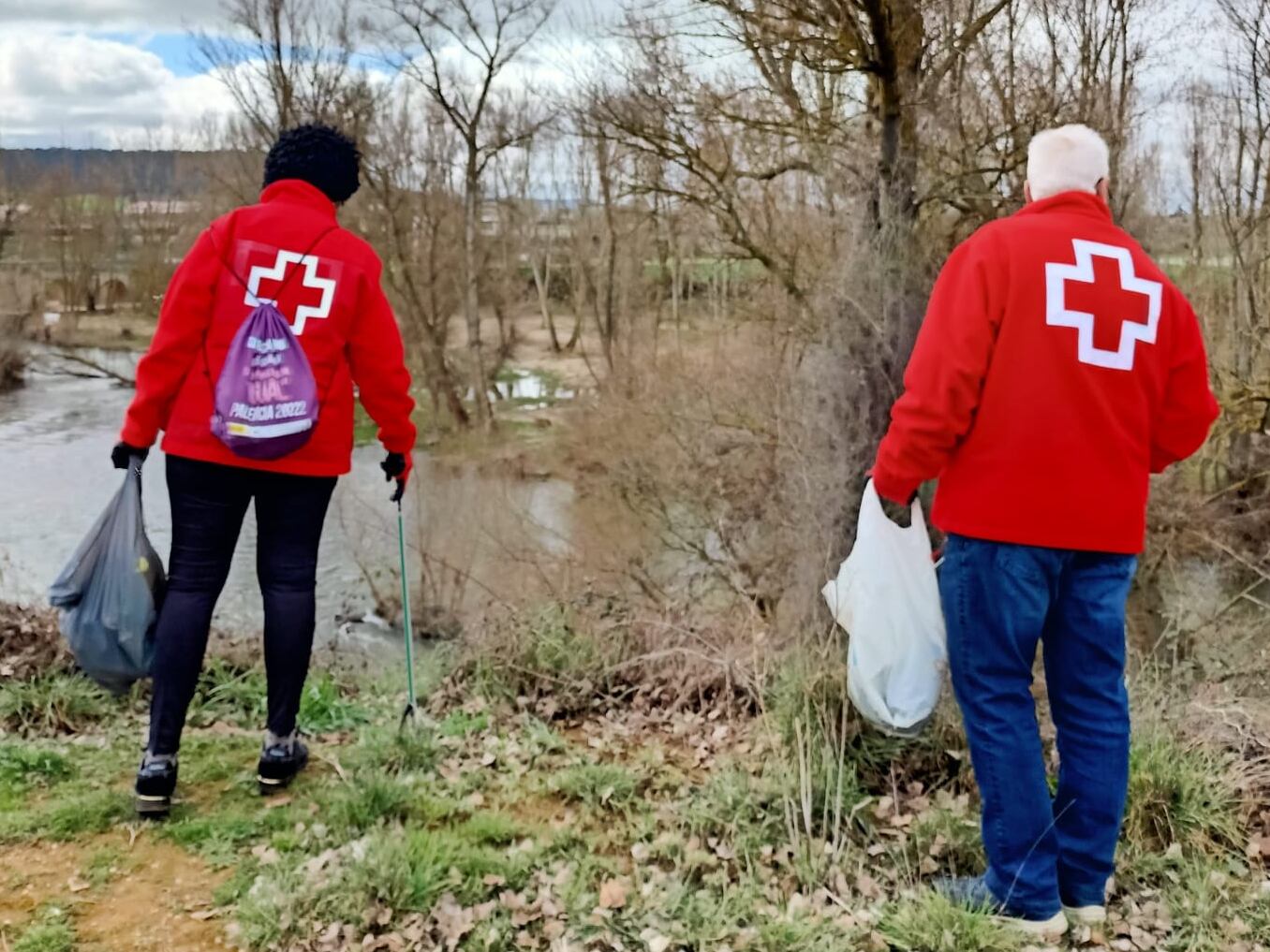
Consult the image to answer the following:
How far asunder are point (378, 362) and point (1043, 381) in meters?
1.82

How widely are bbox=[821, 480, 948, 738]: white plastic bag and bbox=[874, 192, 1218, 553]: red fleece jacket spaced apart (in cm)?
28

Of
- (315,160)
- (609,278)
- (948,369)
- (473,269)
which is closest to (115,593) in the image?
(315,160)

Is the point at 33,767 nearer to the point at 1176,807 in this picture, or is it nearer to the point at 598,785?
the point at 598,785

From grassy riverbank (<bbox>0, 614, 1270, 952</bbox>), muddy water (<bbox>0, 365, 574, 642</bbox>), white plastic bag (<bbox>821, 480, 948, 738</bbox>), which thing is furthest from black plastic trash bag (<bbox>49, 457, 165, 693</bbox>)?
muddy water (<bbox>0, 365, 574, 642</bbox>)

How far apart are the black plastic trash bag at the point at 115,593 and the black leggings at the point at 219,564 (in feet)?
0.22

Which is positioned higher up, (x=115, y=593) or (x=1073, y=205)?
(x=1073, y=205)

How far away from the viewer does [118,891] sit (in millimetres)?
2734

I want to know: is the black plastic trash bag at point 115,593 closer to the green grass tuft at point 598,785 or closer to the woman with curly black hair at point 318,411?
the woman with curly black hair at point 318,411

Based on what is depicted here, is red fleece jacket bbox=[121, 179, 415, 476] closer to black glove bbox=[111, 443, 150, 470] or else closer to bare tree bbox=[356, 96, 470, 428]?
black glove bbox=[111, 443, 150, 470]

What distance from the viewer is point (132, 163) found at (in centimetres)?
4278

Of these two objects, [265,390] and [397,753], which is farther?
[397,753]

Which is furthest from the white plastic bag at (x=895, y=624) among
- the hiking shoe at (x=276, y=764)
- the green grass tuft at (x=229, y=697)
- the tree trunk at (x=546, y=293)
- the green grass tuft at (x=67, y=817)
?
the tree trunk at (x=546, y=293)

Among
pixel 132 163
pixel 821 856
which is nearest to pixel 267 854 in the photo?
pixel 821 856

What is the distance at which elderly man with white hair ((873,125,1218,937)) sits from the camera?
246 cm
